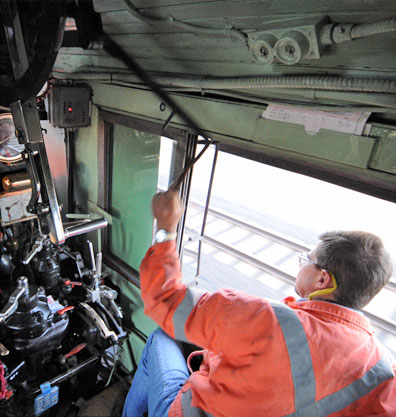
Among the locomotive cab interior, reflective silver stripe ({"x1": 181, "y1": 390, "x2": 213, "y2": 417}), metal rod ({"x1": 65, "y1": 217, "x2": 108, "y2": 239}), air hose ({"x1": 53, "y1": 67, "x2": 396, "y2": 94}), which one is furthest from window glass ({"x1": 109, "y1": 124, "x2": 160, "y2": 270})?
reflective silver stripe ({"x1": 181, "y1": 390, "x2": 213, "y2": 417})

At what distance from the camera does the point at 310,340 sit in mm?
1065


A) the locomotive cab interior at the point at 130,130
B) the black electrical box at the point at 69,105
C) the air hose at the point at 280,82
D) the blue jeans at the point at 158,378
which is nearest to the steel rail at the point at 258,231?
the locomotive cab interior at the point at 130,130

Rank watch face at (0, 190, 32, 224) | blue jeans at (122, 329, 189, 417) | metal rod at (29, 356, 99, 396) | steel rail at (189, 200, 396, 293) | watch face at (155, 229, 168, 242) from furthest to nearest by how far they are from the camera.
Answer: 1. steel rail at (189, 200, 396, 293)
2. watch face at (0, 190, 32, 224)
3. metal rod at (29, 356, 99, 396)
4. blue jeans at (122, 329, 189, 417)
5. watch face at (155, 229, 168, 242)

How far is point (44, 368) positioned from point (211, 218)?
4.11 meters

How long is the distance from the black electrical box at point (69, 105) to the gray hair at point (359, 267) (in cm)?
219

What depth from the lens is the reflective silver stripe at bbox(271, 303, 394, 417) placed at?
41.6 inches

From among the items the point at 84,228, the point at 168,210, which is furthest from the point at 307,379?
the point at 84,228

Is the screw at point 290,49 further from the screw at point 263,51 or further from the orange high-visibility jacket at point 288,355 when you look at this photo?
the orange high-visibility jacket at point 288,355

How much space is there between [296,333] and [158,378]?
1203mm

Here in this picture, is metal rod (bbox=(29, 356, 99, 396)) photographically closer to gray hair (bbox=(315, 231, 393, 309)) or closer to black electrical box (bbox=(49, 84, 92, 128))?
black electrical box (bbox=(49, 84, 92, 128))

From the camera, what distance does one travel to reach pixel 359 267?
1.20 m

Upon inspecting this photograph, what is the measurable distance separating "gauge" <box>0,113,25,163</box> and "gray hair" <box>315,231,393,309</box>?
237cm

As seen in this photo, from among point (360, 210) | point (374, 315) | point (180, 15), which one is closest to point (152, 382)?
point (180, 15)

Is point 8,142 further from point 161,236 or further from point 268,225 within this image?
point 268,225
